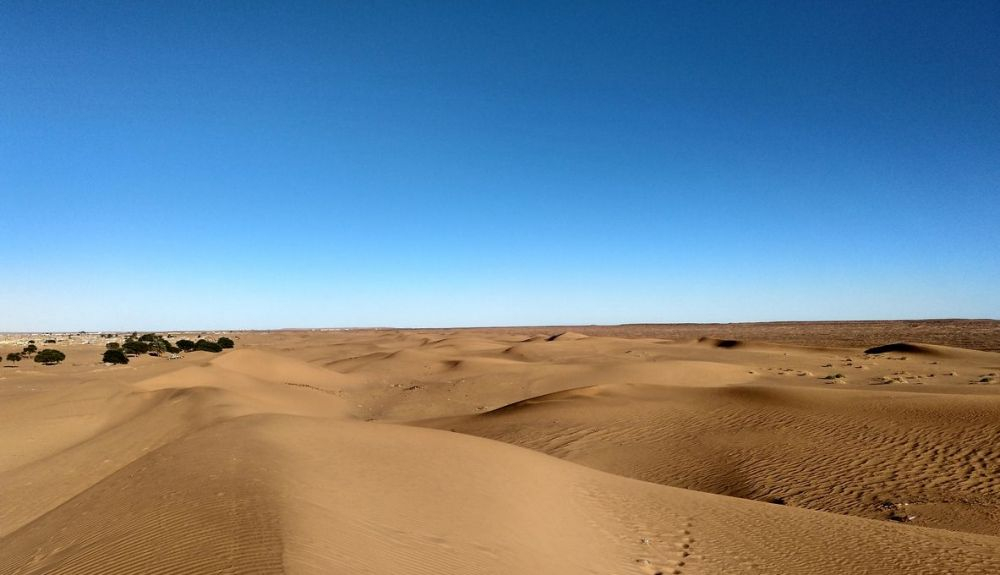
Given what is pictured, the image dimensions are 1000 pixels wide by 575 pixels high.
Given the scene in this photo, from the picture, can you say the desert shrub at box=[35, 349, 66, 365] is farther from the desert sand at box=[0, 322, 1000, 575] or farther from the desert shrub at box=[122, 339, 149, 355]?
the desert sand at box=[0, 322, 1000, 575]

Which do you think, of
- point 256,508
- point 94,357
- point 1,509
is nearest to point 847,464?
point 256,508

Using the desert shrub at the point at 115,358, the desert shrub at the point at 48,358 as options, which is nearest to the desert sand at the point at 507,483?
the desert shrub at the point at 115,358

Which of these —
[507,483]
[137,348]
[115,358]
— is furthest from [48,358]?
[507,483]

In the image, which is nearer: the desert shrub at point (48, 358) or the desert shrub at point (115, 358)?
the desert shrub at point (115, 358)

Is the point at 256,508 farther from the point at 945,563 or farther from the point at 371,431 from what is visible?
the point at 945,563

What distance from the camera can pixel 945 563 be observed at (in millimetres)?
6762

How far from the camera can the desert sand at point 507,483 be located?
587 cm

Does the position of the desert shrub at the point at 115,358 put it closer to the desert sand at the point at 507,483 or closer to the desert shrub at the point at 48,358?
the desert shrub at the point at 48,358

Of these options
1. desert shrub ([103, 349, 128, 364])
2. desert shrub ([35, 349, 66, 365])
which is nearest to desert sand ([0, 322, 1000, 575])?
desert shrub ([103, 349, 128, 364])

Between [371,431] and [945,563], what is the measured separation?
10707mm

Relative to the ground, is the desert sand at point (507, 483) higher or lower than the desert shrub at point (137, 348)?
lower

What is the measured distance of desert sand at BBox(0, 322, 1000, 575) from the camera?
5.87 metres

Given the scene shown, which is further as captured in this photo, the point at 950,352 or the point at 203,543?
the point at 950,352

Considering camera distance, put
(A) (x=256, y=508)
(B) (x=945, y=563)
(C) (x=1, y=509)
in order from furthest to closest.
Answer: (C) (x=1, y=509) < (B) (x=945, y=563) < (A) (x=256, y=508)
